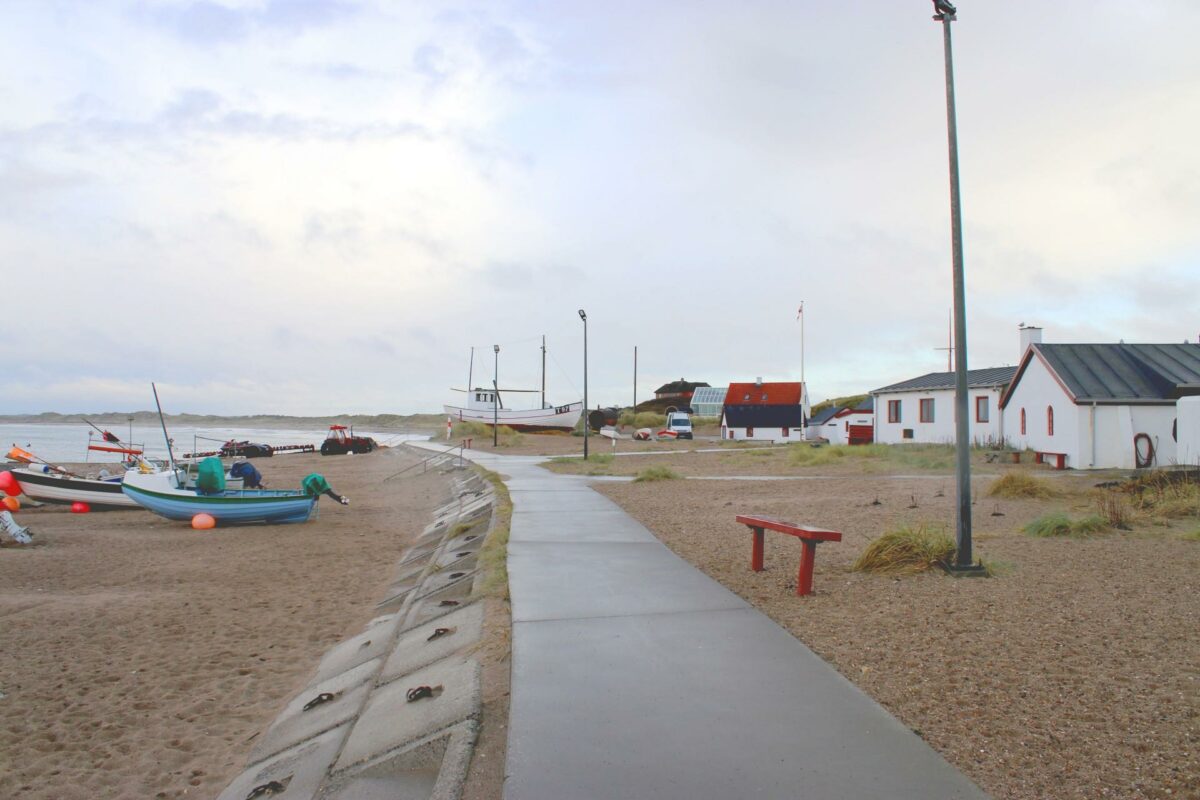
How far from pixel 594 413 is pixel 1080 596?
72381 millimetres

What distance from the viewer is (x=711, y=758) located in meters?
4.24

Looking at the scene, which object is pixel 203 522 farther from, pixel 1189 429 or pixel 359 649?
pixel 1189 429

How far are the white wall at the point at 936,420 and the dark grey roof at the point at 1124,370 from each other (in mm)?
3565

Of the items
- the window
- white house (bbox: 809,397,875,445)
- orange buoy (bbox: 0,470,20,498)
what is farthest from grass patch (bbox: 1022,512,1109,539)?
white house (bbox: 809,397,875,445)

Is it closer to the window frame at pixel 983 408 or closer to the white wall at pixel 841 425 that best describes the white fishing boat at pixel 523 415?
the white wall at pixel 841 425

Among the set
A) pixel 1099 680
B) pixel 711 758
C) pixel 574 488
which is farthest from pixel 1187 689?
pixel 574 488

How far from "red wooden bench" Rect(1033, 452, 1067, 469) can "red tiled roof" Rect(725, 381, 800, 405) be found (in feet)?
110

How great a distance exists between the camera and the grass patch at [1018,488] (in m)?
16.1

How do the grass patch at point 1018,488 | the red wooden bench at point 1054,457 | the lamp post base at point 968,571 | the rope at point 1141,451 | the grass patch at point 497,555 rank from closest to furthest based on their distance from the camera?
the grass patch at point 497,555, the lamp post base at point 968,571, the grass patch at point 1018,488, the rope at point 1141,451, the red wooden bench at point 1054,457

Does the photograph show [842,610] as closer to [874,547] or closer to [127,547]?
[874,547]

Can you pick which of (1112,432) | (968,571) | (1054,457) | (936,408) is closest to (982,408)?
(936,408)

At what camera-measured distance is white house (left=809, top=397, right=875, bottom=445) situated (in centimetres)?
4759

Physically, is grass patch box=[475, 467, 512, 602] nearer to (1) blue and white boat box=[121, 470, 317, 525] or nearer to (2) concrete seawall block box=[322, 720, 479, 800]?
(2) concrete seawall block box=[322, 720, 479, 800]

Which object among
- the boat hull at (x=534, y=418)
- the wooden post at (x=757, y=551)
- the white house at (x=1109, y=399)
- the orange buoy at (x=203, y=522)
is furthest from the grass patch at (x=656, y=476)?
the boat hull at (x=534, y=418)
